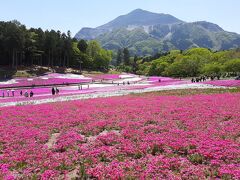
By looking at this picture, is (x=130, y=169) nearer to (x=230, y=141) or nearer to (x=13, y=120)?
(x=230, y=141)

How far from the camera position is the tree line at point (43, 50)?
95.3 meters

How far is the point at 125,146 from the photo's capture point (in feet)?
49.8

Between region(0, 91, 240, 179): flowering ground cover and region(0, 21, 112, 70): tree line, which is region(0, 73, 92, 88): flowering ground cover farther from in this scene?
region(0, 91, 240, 179): flowering ground cover

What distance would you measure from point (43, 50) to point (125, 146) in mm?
115175

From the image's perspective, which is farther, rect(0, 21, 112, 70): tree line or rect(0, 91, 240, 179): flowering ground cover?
rect(0, 21, 112, 70): tree line

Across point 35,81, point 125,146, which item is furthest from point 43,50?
point 125,146

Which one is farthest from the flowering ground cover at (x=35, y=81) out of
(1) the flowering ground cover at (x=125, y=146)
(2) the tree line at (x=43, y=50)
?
(1) the flowering ground cover at (x=125, y=146)

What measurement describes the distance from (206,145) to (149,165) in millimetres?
4009

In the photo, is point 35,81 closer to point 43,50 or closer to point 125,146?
point 43,50

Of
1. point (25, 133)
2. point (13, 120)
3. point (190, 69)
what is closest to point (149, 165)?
point (25, 133)

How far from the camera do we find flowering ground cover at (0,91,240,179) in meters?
11.9

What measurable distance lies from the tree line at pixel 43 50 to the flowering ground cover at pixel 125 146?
3079 inches

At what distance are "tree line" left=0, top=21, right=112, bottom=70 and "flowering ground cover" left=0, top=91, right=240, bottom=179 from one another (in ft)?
257

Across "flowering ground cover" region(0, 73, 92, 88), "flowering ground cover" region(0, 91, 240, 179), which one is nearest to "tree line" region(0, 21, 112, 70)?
"flowering ground cover" region(0, 73, 92, 88)
